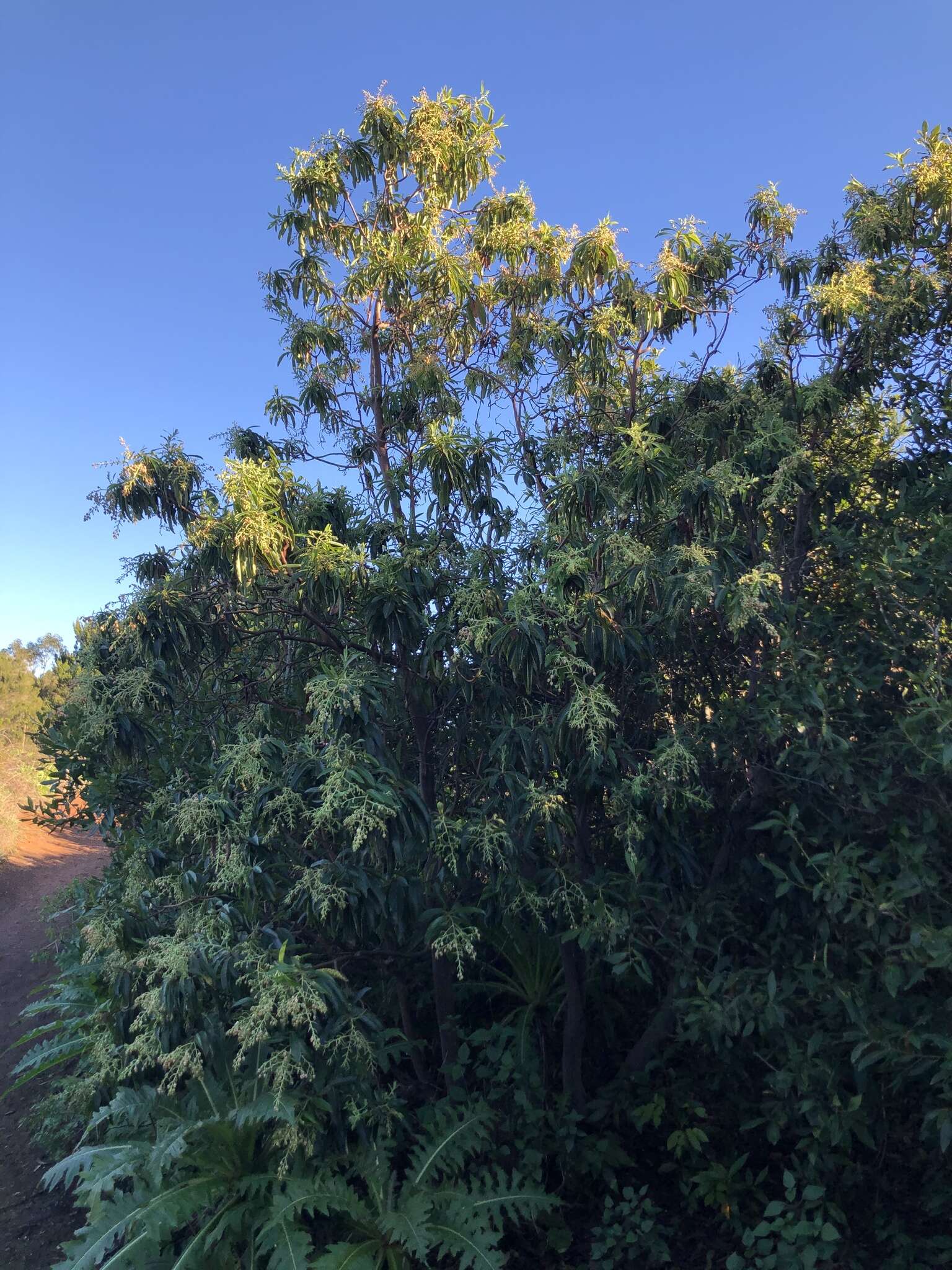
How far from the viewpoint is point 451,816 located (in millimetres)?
3693

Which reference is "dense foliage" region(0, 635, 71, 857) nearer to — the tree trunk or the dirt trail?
the dirt trail

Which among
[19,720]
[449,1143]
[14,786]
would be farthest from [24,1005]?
[19,720]

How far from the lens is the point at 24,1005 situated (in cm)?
744

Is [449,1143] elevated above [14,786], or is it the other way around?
[14,786]

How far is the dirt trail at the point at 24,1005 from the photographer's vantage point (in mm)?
4336

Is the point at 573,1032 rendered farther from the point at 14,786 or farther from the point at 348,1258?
the point at 14,786

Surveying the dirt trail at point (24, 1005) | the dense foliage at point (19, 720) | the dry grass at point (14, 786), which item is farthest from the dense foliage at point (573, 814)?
the dry grass at point (14, 786)

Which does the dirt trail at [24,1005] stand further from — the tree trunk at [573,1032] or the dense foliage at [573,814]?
the tree trunk at [573,1032]

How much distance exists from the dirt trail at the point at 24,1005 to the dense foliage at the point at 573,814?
1.52 ft

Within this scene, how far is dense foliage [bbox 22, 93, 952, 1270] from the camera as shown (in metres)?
3.08

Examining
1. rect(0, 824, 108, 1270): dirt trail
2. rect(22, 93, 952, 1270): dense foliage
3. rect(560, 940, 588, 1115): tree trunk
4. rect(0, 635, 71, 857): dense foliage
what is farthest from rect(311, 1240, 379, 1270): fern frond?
rect(0, 635, 71, 857): dense foliage

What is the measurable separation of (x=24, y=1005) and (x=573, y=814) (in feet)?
20.6

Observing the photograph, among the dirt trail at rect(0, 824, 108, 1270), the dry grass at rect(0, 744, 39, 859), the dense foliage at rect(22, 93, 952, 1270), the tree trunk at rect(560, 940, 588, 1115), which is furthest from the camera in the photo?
the dry grass at rect(0, 744, 39, 859)

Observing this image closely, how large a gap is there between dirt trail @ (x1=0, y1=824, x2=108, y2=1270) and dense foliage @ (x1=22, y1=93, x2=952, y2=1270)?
1.52 feet
